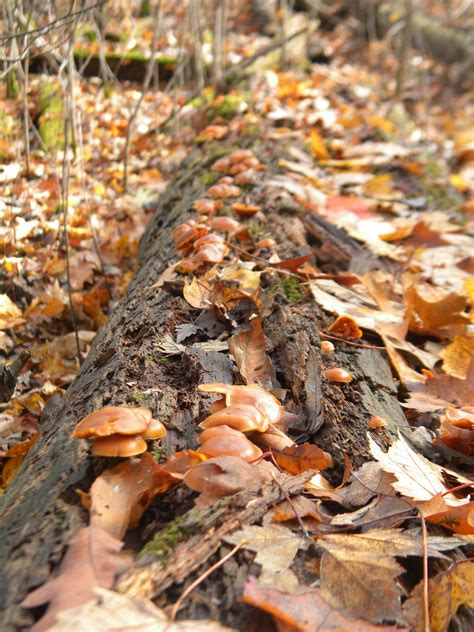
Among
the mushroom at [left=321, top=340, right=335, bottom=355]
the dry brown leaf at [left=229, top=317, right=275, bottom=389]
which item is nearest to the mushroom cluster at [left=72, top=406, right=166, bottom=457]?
the dry brown leaf at [left=229, top=317, right=275, bottom=389]

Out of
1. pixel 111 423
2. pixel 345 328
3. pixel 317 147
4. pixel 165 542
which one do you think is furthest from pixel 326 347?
pixel 317 147

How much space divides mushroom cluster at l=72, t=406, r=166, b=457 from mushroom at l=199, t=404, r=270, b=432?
0.23 meters

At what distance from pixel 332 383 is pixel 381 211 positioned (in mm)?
2597

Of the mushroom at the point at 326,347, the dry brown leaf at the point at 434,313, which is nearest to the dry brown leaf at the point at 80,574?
the mushroom at the point at 326,347

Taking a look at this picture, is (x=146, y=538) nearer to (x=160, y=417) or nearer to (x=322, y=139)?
(x=160, y=417)

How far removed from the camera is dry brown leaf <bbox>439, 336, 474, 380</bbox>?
8.32 feet

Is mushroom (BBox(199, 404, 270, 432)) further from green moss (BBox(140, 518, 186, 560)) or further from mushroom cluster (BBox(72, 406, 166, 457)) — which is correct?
green moss (BBox(140, 518, 186, 560))

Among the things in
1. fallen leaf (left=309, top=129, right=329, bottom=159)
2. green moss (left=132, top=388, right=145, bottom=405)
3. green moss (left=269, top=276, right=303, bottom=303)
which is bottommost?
green moss (left=269, top=276, right=303, bottom=303)

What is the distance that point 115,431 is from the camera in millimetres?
1580

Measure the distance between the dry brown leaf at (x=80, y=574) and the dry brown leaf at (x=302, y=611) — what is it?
324 millimetres

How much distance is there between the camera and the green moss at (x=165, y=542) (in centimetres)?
139

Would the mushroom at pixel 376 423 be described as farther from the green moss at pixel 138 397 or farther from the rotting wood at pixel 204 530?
the green moss at pixel 138 397

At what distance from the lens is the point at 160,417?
1897mm

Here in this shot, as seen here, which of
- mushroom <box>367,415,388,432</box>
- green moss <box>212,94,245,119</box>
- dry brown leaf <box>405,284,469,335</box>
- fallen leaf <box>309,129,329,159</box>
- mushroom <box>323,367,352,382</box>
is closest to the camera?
mushroom <box>367,415,388,432</box>
